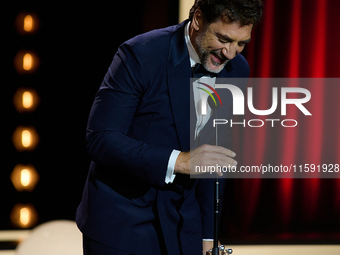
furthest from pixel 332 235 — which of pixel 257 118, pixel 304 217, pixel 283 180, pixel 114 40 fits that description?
pixel 114 40

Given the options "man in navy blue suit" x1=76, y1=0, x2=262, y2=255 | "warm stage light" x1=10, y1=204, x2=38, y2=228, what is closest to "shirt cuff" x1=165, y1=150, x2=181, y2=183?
"man in navy blue suit" x1=76, y1=0, x2=262, y2=255

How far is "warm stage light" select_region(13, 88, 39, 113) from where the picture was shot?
9.70ft

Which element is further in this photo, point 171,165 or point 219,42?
point 219,42

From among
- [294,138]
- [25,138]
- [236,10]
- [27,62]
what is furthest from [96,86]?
[236,10]

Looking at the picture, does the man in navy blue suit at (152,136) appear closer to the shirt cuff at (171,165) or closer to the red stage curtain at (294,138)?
the shirt cuff at (171,165)

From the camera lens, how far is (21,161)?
3.01 metres

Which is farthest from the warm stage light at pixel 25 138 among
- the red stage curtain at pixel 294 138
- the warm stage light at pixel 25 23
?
the red stage curtain at pixel 294 138

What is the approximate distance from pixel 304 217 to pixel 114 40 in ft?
5.92

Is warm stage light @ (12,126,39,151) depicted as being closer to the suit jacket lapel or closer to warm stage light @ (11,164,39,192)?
warm stage light @ (11,164,39,192)

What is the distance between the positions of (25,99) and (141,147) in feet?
6.39

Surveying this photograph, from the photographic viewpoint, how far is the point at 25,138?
2.99m

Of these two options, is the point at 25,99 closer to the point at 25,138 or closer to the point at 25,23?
the point at 25,138

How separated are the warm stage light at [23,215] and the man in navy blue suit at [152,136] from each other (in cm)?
179

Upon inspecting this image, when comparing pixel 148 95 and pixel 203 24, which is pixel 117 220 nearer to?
pixel 148 95
